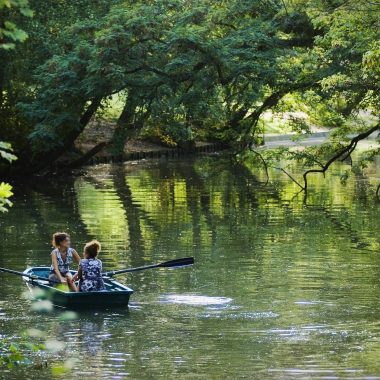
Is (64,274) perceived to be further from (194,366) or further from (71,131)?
(71,131)

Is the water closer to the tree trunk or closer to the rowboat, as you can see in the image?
the rowboat

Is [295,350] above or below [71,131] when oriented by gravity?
below

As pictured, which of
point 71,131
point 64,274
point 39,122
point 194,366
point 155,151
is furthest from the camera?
point 155,151

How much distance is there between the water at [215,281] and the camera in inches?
504

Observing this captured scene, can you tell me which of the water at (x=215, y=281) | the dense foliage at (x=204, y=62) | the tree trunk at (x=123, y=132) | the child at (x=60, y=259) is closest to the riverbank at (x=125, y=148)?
the tree trunk at (x=123, y=132)

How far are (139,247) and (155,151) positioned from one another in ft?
94.7

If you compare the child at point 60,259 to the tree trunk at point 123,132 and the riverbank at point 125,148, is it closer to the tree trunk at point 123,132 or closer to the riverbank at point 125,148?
the tree trunk at point 123,132

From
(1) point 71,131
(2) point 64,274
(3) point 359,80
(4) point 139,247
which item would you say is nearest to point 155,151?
(1) point 71,131

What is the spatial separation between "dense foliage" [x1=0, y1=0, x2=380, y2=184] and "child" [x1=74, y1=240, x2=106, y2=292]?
34.9 feet

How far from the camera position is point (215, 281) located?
18188 millimetres

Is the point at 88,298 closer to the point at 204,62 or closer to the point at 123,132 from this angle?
the point at 204,62

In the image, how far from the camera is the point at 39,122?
35500 mm

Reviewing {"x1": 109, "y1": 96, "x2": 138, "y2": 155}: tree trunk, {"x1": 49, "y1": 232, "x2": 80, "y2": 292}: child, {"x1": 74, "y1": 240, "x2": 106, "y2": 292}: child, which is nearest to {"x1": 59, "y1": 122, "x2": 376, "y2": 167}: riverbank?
{"x1": 109, "y1": 96, "x2": 138, "y2": 155}: tree trunk

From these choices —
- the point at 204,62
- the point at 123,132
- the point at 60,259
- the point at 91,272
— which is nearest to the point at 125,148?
the point at 123,132
